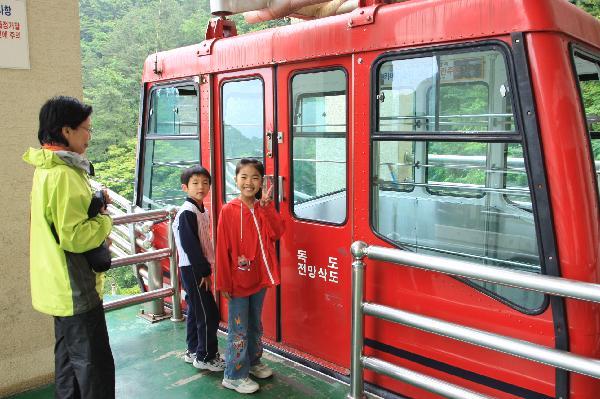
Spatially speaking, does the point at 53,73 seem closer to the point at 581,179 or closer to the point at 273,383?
the point at 273,383

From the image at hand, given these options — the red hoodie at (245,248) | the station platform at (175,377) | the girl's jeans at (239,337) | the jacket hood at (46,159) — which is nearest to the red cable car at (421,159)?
the station platform at (175,377)

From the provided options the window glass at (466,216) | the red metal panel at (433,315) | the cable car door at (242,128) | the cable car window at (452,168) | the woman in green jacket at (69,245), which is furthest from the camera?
the cable car door at (242,128)

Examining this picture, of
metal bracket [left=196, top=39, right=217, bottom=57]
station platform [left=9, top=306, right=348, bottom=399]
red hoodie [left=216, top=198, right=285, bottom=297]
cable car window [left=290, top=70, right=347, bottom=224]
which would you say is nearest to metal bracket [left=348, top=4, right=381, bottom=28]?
cable car window [left=290, top=70, right=347, bottom=224]

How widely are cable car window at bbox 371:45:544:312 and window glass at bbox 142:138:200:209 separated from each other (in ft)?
6.55

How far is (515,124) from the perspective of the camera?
240cm

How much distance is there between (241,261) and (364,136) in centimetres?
107

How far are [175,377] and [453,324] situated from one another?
6.36ft

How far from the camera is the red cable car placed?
7.64ft

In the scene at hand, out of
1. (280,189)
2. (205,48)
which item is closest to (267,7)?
(205,48)

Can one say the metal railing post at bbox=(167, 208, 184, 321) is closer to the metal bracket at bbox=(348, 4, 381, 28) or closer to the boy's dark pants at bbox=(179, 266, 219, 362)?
the boy's dark pants at bbox=(179, 266, 219, 362)

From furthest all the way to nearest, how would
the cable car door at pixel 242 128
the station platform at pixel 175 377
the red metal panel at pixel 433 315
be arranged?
the cable car door at pixel 242 128, the station platform at pixel 175 377, the red metal panel at pixel 433 315

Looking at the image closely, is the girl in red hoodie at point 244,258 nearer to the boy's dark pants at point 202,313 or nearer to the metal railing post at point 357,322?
the boy's dark pants at point 202,313

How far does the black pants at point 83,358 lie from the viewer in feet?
7.86

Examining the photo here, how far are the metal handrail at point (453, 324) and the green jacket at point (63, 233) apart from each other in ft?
4.45
